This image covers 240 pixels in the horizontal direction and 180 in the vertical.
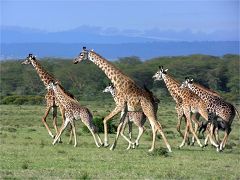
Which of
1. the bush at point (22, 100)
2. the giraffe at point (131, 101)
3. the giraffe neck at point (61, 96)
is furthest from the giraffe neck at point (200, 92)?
the bush at point (22, 100)

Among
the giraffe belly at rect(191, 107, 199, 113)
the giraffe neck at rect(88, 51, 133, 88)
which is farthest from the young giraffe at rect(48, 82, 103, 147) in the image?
the giraffe belly at rect(191, 107, 199, 113)

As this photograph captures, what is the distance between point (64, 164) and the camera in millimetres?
14398

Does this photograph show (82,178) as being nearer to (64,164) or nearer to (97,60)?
(64,164)

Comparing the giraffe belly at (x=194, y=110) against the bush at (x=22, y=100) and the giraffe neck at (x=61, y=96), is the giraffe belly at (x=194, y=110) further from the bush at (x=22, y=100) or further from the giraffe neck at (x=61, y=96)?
the bush at (x=22, y=100)

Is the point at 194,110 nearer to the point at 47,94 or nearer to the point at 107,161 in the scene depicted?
the point at 47,94

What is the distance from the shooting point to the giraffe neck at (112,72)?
738 inches

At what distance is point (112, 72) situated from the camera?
62.4 feet

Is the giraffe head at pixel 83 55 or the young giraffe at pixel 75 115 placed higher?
the giraffe head at pixel 83 55

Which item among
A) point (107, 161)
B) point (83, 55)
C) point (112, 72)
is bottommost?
point (107, 161)

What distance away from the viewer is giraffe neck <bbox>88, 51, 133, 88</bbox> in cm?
1873

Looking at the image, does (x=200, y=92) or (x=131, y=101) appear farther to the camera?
(x=200, y=92)

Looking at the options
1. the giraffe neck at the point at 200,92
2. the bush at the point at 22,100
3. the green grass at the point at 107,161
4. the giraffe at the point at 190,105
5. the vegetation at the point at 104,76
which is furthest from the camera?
the vegetation at the point at 104,76

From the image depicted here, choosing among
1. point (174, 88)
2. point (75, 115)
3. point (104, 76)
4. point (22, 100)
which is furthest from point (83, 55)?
point (104, 76)

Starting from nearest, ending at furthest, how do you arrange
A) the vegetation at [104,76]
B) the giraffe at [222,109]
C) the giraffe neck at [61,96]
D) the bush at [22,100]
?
1. the giraffe at [222,109]
2. the giraffe neck at [61,96]
3. the bush at [22,100]
4. the vegetation at [104,76]
